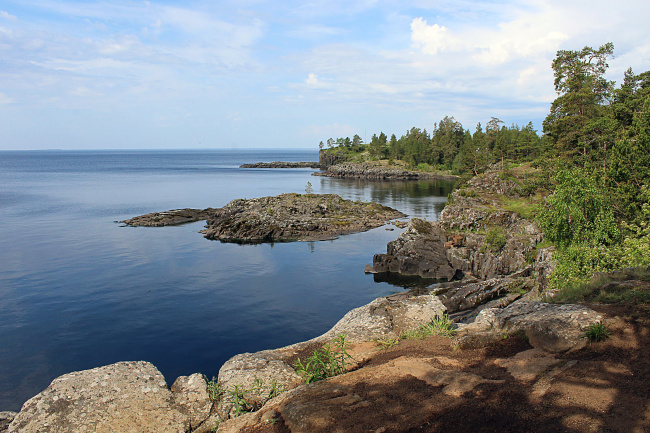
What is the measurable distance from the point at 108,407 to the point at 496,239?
42.2 m

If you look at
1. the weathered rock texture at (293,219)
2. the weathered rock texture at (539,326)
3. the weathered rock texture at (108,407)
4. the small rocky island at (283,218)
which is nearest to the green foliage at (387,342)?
the weathered rock texture at (539,326)

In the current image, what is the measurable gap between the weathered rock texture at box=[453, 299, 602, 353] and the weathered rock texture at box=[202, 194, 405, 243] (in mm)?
52938

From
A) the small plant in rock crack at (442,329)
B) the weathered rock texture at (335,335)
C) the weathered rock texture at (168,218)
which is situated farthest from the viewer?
the weathered rock texture at (168,218)

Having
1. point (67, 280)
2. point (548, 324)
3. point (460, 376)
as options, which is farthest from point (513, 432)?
point (67, 280)

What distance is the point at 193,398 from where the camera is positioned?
12.2 meters

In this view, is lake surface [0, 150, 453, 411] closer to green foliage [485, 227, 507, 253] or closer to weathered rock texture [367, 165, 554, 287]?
weathered rock texture [367, 165, 554, 287]

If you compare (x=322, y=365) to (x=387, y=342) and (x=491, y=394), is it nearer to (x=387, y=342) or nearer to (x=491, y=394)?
(x=387, y=342)

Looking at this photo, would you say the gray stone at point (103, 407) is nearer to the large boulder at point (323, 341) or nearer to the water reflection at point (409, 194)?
the large boulder at point (323, 341)

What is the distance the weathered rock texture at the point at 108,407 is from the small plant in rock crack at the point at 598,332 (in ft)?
35.9

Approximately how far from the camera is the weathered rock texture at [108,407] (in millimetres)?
10719

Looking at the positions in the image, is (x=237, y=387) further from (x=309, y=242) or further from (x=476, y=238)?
(x=309, y=242)

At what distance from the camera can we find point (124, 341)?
31.8 metres

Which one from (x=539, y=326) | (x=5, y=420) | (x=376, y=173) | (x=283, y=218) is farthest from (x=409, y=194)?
(x=5, y=420)

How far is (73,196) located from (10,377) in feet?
325
